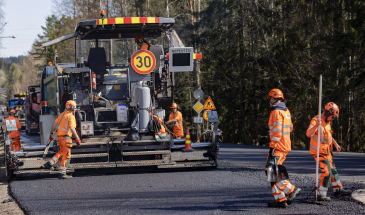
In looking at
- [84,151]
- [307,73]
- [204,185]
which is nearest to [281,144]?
[204,185]

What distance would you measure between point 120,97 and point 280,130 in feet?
16.9

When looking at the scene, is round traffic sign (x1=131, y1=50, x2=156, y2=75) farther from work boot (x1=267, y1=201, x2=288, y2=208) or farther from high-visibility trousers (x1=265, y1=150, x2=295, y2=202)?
work boot (x1=267, y1=201, x2=288, y2=208)

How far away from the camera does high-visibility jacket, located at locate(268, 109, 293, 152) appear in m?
6.36

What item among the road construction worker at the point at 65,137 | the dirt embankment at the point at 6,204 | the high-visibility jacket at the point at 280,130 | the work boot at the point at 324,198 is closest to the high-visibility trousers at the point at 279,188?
the high-visibility jacket at the point at 280,130

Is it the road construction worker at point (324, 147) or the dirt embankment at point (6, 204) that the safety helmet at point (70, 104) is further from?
the road construction worker at point (324, 147)

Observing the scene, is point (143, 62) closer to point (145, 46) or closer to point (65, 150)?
point (145, 46)

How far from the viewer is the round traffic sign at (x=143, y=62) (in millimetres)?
9758

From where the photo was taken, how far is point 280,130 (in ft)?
20.9

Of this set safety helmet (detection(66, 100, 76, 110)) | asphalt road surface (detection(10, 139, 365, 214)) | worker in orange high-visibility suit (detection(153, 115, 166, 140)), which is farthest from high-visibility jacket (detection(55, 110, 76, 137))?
worker in orange high-visibility suit (detection(153, 115, 166, 140))

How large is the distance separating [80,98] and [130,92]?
1176 mm

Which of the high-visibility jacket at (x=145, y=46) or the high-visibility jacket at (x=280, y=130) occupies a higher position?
the high-visibility jacket at (x=145, y=46)

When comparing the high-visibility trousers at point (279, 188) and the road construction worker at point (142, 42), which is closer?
the high-visibility trousers at point (279, 188)

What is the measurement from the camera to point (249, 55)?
27266mm

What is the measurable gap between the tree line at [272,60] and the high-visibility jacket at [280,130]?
1106cm
